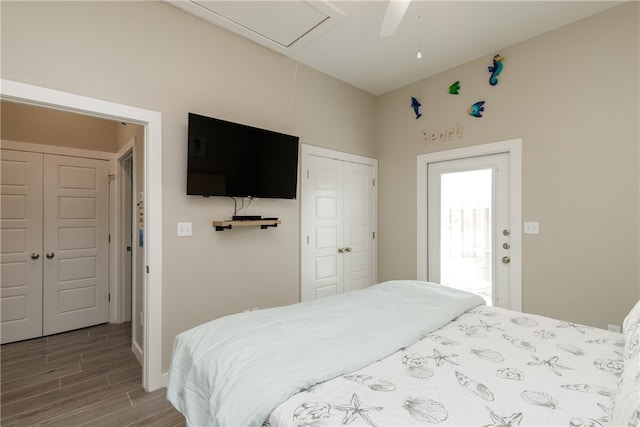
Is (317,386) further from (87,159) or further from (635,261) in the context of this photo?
(87,159)

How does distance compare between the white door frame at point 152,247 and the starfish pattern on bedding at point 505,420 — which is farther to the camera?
the white door frame at point 152,247

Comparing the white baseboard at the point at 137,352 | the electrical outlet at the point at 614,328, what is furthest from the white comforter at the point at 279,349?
the white baseboard at the point at 137,352

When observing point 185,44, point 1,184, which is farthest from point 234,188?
point 1,184

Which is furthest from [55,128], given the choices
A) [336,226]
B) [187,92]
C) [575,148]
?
[575,148]

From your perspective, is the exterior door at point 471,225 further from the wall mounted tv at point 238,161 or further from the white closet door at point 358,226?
the wall mounted tv at point 238,161

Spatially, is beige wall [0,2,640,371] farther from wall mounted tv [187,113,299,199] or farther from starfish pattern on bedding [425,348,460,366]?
starfish pattern on bedding [425,348,460,366]

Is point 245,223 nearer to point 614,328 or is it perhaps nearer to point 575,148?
point 575,148

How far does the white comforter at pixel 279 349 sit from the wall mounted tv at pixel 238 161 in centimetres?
121

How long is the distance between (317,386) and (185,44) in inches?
103

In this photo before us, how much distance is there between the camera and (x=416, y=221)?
3.54 metres

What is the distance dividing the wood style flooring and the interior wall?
1.18 ft

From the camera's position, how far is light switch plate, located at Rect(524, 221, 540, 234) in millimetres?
2688

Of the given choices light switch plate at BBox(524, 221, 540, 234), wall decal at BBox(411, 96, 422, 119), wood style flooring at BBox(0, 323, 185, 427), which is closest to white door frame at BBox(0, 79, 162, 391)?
wood style flooring at BBox(0, 323, 185, 427)

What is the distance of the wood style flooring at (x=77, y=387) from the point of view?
193 cm
